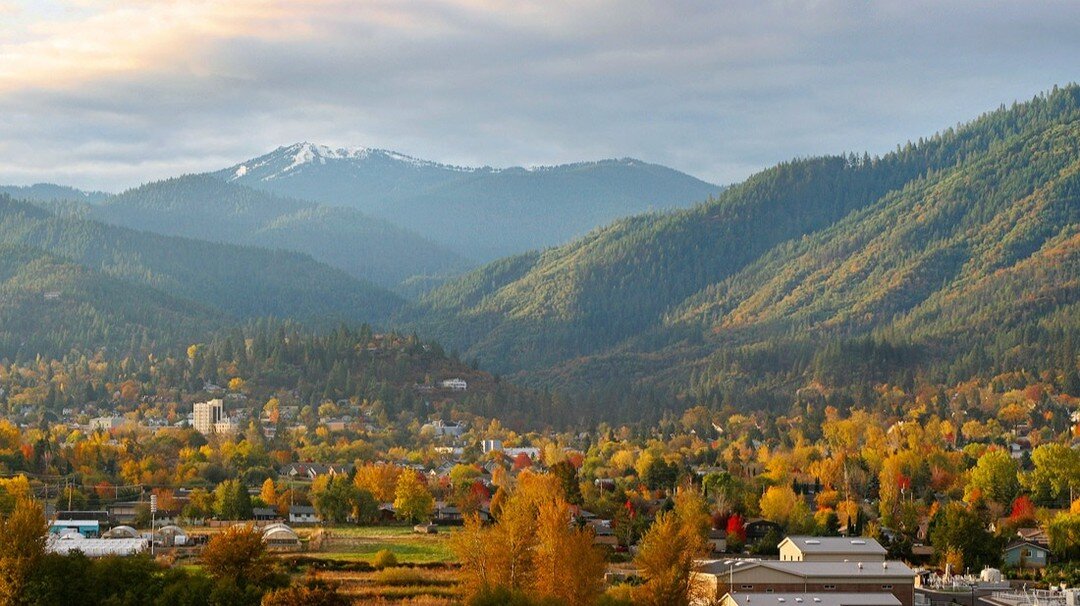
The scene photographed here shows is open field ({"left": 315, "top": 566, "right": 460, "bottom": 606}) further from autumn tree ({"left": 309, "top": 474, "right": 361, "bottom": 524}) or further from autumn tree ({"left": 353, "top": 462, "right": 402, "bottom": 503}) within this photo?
autumn tree ({"left": 353, "top": 462, "right": 402, "bottom": 503})

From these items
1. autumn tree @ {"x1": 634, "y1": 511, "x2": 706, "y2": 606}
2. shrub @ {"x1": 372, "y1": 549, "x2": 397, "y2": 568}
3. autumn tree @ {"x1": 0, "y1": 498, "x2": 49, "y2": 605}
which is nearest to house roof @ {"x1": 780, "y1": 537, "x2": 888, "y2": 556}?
autumn tree @ {"x1": 634, "y1": 511, "x2": 706, "y2": 606}

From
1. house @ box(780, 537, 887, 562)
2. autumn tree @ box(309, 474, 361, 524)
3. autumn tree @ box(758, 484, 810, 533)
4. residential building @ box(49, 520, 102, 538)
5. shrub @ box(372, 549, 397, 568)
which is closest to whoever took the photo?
house @ box(780, 537, 887, 562)

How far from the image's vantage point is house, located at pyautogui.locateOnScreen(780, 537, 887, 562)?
99438 millimetres

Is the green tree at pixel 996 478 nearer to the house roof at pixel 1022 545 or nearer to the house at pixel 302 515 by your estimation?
the house roof at pixel 1022 545

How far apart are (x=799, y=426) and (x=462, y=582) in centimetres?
11111

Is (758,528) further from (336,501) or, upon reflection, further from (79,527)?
(79,527)

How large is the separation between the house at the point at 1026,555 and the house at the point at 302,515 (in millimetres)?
48897

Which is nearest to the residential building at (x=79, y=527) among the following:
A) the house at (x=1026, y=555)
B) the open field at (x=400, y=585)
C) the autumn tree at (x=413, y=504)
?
the autumn tree at (x=413, y=504)

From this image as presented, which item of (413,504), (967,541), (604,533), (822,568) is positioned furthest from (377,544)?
(967,541)

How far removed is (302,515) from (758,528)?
3352 centimetres

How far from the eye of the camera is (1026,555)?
10988 centimetres

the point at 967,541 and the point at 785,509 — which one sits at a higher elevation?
the point at 785,509

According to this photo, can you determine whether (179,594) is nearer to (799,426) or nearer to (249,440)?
(249,440)

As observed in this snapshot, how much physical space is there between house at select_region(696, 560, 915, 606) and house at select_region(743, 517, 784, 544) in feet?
84.5
